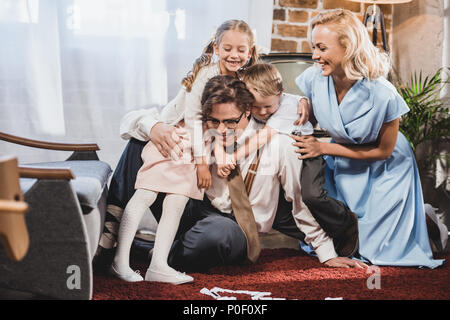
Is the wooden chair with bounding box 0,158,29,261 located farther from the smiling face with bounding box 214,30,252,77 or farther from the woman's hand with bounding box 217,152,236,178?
the smiling face with bounding box 214,30,252,77

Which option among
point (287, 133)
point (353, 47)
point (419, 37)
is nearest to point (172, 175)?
point (287, 133)

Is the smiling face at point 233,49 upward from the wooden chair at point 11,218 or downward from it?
upward

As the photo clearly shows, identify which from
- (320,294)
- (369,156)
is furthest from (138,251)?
(369,156)

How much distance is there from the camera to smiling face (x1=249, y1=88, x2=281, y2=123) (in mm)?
1854

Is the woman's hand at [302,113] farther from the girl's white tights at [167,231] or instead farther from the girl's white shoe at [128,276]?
the girl's white shoe at [128,276]

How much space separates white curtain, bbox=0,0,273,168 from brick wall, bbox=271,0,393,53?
0.52 feet

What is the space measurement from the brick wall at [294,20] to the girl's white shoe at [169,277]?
1.89 metres

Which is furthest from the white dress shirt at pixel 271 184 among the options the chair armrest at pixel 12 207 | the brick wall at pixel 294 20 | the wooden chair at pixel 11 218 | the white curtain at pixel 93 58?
the brick wall at pixel 294 20

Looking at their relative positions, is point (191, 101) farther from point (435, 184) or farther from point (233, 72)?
point (435, 184)

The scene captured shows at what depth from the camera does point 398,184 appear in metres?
2.04

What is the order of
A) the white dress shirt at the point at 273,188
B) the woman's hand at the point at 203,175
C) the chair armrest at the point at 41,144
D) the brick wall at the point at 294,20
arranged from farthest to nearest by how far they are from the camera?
1. the brick wall at the point at 294,20
2. the chair armrest at the point at 41,144
3. the white dress shirt at the point at 273,188
4. the woman's hand at the point at 203,175

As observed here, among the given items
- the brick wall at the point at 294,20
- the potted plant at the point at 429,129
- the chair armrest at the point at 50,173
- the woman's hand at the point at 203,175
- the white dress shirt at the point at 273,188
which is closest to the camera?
the chair armrest at the point at 50,173

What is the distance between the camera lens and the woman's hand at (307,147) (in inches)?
75.9
